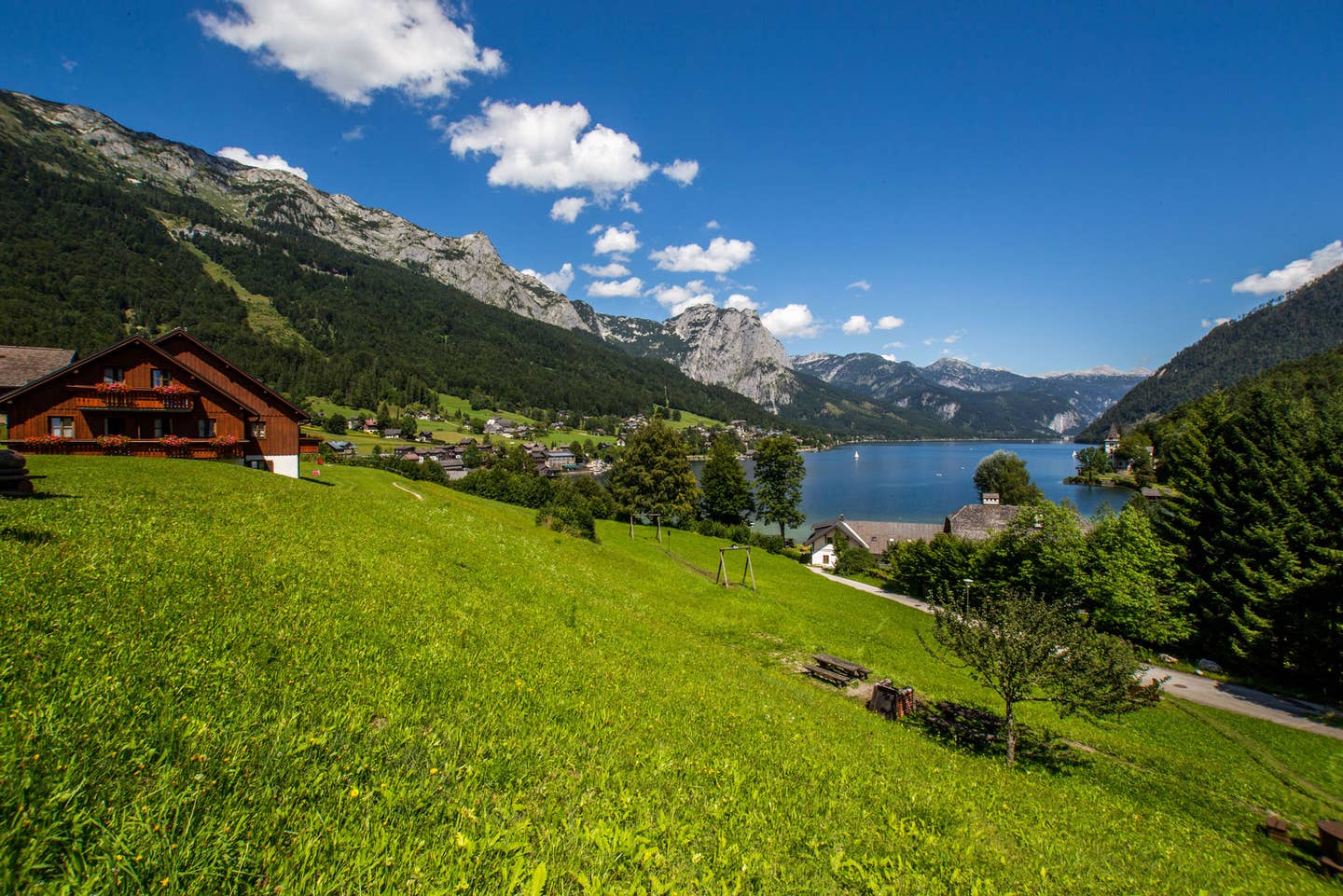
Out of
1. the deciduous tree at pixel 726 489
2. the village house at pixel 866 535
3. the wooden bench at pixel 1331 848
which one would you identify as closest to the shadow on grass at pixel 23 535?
the wooden bench at pixel 1331 848

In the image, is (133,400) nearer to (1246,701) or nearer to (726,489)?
(726,489)

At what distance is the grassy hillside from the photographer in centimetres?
367

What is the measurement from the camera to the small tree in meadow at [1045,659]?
1241 centimetres

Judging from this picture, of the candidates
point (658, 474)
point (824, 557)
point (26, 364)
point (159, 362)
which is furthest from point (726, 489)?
point (26, 364)

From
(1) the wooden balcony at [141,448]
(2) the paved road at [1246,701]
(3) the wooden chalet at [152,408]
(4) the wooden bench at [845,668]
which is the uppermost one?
(3) the wooden chalet at [152,408]

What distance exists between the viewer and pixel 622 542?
4338cm

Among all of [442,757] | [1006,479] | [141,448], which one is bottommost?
[1006,479]

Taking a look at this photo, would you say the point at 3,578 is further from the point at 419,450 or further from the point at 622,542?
the point at 419,450

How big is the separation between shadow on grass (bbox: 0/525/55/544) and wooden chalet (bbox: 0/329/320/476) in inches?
990

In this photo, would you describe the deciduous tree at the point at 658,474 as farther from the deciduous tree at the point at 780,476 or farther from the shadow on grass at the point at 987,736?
the shadow on grass at the point at 987,736

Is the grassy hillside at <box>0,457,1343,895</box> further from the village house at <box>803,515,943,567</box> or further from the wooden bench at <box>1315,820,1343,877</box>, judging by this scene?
the village house at <box>803,515,943,567</box>

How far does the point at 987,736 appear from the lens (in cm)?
1450

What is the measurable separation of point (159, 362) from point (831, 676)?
38.6 metres

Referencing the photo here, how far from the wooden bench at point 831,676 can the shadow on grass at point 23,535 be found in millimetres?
18632
